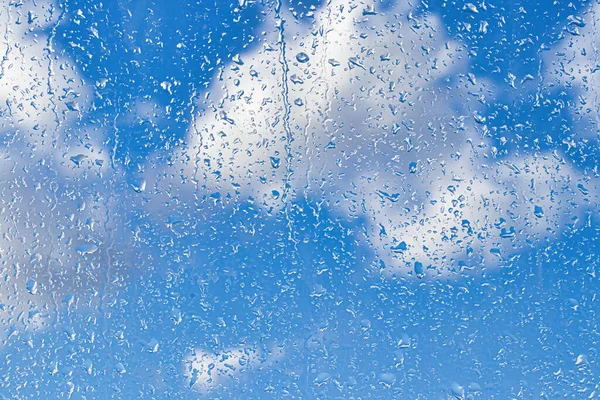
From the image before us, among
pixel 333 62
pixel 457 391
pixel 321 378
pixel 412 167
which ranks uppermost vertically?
pixel 333 62

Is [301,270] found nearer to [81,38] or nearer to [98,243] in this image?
[98,243]

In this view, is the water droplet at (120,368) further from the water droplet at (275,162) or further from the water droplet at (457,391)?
the water droplet at (457,391)

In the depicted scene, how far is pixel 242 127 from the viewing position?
1.32 meters

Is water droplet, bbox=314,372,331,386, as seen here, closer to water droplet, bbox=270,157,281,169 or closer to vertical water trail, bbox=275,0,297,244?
vertical water trail, bbox=275,0,297,244

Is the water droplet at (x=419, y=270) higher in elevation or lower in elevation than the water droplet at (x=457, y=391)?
higher

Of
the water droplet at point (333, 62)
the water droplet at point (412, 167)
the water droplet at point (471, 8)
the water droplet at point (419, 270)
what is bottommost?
the water droplet at point (419, 270)

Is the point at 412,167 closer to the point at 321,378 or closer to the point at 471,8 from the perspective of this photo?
the point at 471,8

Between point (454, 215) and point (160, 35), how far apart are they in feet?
4.10

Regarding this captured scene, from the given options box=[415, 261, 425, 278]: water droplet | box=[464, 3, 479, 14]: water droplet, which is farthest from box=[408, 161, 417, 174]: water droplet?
box=[464, 3, 479, 14]: water droplet

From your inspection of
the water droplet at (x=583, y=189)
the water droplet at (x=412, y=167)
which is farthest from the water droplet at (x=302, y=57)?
the water droplet at (x=583, y=189)

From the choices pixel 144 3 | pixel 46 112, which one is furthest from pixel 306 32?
pixel 46 112

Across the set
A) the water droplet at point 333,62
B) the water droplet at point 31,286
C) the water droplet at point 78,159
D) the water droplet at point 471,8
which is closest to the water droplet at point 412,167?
the water droplet at point 333,62

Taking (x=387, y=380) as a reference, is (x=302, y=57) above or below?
above

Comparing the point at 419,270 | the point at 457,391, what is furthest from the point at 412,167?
the point at 457,391
